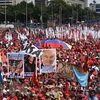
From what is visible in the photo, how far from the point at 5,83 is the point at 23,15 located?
3185 inches

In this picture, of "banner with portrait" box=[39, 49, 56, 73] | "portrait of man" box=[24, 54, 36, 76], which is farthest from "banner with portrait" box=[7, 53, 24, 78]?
"banner with portrait" box=[39, 49, 56, 73]

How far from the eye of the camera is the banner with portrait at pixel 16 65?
1281 cm

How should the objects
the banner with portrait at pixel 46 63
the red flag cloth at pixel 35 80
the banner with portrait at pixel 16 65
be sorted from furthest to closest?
the banner with portrait at pixel 46 63
the banner with portrait at pixel 16 65
the red flag cloth at pixel 35 80

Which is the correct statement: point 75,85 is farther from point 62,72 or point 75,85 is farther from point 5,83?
point 5,83

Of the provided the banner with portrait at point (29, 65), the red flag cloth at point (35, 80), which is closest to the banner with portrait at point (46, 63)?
the banner with portrait at point (29, 65)

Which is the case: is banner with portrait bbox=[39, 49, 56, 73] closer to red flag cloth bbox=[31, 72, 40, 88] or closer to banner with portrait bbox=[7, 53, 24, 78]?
banner with portrait bbox=[7, 53, 24, 78]

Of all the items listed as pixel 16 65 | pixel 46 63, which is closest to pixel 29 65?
pixel 16 65

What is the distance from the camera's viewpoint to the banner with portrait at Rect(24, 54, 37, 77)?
12.9 m

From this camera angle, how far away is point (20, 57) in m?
12.9

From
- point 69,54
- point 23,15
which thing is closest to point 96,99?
point 69,54

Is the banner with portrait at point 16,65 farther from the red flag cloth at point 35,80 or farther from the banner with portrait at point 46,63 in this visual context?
the banner with portrait at point 46,63

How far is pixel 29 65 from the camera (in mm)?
12945

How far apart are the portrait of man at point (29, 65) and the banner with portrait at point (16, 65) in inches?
4.6

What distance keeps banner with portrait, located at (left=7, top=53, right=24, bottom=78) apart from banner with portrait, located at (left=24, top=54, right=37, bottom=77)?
118 millimetres
